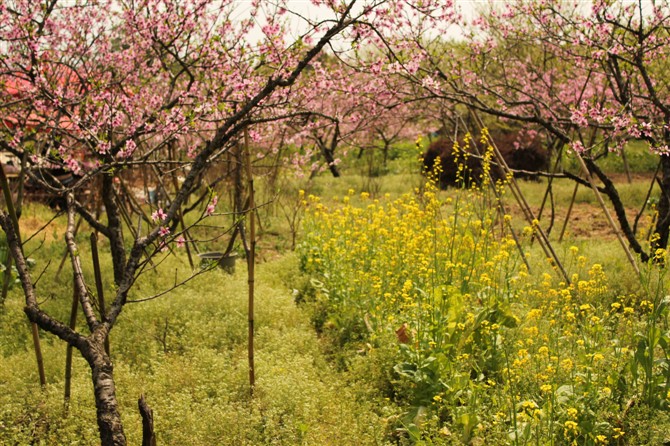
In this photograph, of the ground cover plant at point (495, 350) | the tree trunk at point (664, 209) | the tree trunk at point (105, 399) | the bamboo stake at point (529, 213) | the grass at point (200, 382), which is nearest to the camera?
the tree trunk at point (105, 399)

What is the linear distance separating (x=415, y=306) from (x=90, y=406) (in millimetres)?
2322

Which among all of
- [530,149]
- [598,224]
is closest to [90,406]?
[598,224]

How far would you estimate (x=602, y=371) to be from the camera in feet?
12.9

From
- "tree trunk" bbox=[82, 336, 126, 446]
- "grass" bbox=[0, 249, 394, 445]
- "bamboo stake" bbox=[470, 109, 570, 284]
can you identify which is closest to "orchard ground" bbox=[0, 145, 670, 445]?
"grass" bbox=[0, 249, 394, 445]

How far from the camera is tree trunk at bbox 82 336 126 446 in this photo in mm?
2885

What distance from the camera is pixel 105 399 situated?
Answer: 2.96 meters

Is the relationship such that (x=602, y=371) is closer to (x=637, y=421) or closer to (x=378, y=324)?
(x=637, y=421)

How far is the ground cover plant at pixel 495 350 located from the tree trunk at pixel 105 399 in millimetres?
1671

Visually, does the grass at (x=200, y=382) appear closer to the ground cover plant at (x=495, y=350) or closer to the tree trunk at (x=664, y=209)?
the ground cover plant at (x=495, y=350)

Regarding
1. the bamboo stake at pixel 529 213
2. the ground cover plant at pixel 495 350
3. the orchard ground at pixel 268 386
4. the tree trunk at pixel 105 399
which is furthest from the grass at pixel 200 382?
the bamboo stake at pixel 529 213

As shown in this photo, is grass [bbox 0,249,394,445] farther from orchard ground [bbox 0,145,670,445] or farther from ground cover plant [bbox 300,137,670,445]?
ground cover plant [bbox 300,137,670,445]

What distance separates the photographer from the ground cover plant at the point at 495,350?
359 cm

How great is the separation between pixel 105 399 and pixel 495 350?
261cm

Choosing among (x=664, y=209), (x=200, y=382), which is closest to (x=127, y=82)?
(x=200, y=382)
